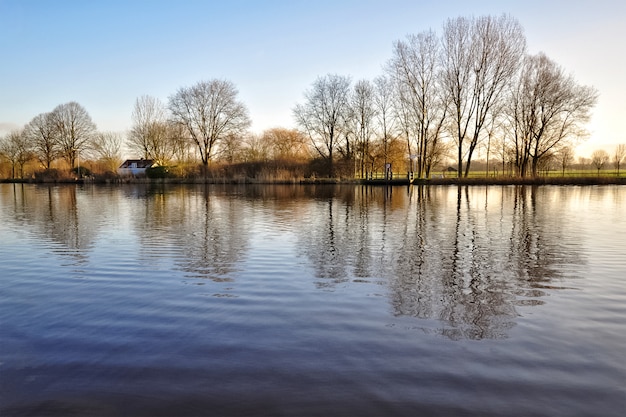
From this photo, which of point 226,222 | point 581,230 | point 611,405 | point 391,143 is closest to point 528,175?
point 391,143

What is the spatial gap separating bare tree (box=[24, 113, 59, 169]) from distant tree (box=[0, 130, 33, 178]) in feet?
9.13

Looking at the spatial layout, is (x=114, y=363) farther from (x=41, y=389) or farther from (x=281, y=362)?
(x=281, y=362)

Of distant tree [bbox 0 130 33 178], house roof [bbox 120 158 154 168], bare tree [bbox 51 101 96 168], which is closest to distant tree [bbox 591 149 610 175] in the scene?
house roof [bbox 120 158 154 168]

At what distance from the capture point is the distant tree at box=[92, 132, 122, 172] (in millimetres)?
64250

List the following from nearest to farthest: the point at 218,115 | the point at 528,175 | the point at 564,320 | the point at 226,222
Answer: the point at 564,320
the point at 226,222
the point at 528,175
the point at 218,115

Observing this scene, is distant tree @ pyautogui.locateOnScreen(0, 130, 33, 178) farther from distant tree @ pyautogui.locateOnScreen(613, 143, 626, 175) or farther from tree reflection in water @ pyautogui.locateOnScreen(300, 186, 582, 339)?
distant tree @ pyautogui.locateOnScreen(613, 143, 626, 175)

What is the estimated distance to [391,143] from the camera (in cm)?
4994

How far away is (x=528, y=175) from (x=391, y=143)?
15180 mm

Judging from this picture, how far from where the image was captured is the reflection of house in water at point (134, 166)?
61366mm

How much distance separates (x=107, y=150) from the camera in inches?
2625

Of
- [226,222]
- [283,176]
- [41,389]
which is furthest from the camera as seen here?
[283,176]

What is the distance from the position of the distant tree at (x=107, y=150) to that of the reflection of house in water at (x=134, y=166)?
1458 mm

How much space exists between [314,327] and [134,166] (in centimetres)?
7385

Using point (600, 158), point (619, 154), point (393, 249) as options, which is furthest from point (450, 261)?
point (619, 154)
